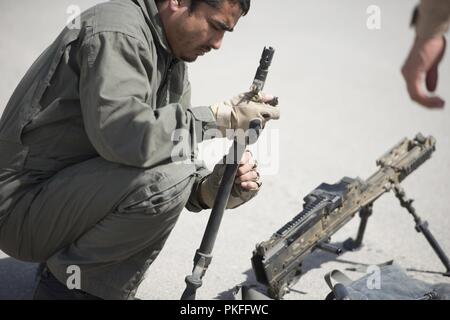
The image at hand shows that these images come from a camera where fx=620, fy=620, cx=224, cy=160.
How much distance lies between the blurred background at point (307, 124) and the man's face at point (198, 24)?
114 cm

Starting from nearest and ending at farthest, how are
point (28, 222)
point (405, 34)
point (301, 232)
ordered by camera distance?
point (28, 222), point (301, 232), point (405, 34)

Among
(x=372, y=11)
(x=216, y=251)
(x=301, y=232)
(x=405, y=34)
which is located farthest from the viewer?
(x=372, y=11)

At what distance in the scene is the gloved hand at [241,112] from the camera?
7.82ft

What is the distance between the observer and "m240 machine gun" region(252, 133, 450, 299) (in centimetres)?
264

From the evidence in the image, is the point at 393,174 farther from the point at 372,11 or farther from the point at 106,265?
the point at 372,11

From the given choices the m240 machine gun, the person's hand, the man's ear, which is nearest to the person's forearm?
the person's hand

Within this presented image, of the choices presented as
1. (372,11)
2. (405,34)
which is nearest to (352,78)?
(405,34)

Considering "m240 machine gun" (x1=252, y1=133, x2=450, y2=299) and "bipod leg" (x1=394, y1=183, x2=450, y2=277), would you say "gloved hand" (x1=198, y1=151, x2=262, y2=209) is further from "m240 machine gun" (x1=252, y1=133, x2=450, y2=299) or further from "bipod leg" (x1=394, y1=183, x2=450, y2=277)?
"bipod leg" (x1=394, y1=183, x2=450, y2=277)

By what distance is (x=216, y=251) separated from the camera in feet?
10.7

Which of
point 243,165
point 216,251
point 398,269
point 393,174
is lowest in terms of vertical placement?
point 216,251

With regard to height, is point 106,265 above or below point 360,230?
above

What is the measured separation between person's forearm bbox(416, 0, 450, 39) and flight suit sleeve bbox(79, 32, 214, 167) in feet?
3.12

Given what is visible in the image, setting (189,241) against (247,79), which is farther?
(247,79)

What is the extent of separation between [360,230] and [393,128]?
7.68ft
